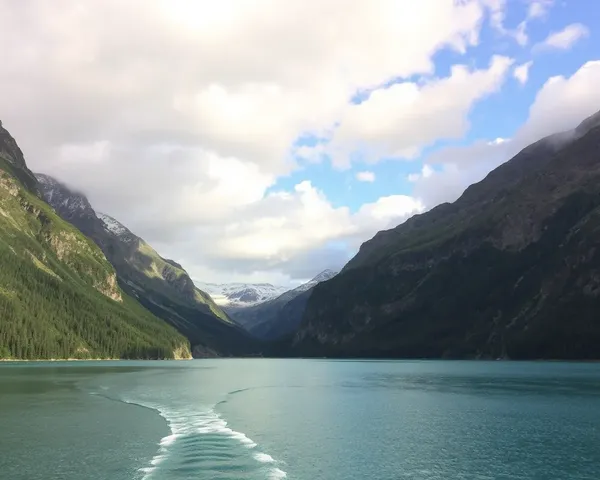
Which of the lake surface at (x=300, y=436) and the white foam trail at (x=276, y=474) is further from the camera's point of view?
the lake surface at (x=300, y=436)

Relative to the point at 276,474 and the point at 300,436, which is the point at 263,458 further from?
the point at 300,436

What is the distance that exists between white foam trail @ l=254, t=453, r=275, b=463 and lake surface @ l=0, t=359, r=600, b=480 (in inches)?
3.6

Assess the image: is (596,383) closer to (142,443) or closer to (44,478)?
(142,443)

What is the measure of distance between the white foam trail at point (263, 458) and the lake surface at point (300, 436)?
9 centimetres

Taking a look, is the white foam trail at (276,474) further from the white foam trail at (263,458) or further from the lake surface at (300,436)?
the white foam trail at (263,458)

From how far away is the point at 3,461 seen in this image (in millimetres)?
49375

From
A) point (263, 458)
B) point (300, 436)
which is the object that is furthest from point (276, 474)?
point (300, 436)

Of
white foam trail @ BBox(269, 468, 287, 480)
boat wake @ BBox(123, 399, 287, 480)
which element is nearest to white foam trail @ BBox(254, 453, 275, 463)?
boat wake @ BBox(123, 399, 287, 480)

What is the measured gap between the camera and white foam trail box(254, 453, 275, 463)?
51.1 metres

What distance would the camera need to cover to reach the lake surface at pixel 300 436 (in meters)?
48.0

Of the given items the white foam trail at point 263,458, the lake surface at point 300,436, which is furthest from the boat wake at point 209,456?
the lake surface at point 300,436

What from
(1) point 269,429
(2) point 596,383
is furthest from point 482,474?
(2) point 596,383

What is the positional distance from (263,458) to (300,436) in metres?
12.3

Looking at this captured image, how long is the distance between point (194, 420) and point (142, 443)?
54.6ft
